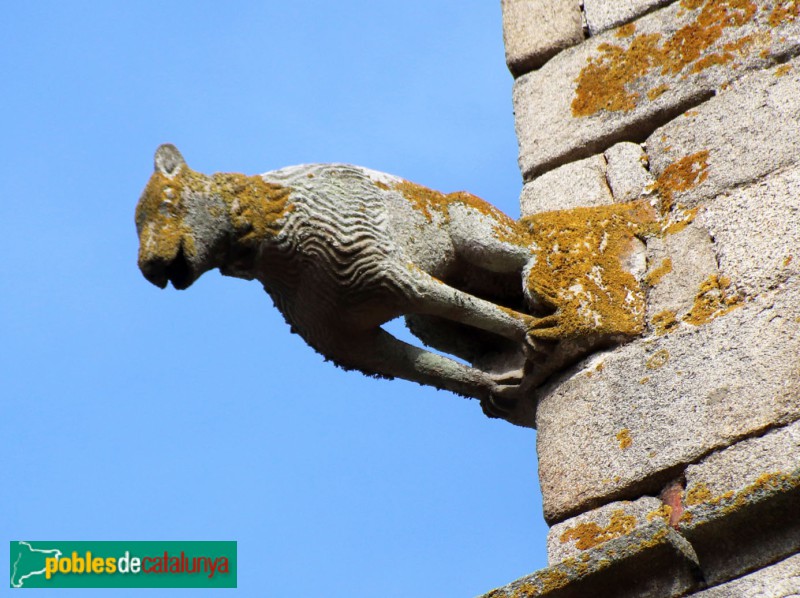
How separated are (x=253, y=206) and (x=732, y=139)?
1.38m

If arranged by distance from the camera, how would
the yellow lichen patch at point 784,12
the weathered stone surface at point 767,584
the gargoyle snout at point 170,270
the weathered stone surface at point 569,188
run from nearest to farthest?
the weathered stone surface at point 767,584
the gargoyle snout at point 170,270
the yellow lichen patch at point 784,12
the weathered stone surface at point 569,188

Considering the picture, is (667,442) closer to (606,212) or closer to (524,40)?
(606,212)

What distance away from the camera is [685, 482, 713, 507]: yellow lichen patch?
3402 mm

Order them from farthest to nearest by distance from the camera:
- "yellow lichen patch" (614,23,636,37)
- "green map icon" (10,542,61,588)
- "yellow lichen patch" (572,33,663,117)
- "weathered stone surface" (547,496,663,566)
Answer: "green map icon" (10,542,61,588)
"yellow lichen patch" (614,23,636,37)
"yellow lichen patch" (572,33,663,117)
"weathered stone surface" (547,496,663,566)

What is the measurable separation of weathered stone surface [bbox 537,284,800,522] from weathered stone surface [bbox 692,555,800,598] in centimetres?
42

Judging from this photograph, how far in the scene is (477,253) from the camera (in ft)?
13.5

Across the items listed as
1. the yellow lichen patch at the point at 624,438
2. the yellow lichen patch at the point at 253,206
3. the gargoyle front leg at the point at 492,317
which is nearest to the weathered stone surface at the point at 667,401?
the yellow lichen patch at the point at 624,438

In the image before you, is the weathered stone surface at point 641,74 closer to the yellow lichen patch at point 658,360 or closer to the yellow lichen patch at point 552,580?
the yellow lichen patch at point 658,360

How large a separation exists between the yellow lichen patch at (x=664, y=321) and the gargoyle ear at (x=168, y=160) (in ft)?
4.27

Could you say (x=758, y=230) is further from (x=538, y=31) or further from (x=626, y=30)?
(x=538, y=31)

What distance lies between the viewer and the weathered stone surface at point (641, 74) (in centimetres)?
432

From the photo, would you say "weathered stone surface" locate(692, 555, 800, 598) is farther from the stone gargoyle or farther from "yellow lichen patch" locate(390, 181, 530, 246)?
"yellow lichen patch" locate(390, 181, 530, 246)

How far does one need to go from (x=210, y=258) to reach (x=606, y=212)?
1178mm

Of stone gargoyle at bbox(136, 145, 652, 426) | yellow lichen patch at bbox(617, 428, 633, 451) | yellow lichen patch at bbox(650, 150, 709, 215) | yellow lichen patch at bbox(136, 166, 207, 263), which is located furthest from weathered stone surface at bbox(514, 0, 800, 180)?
yellow lichen patch at bbox(136, 166, 207, 263)
